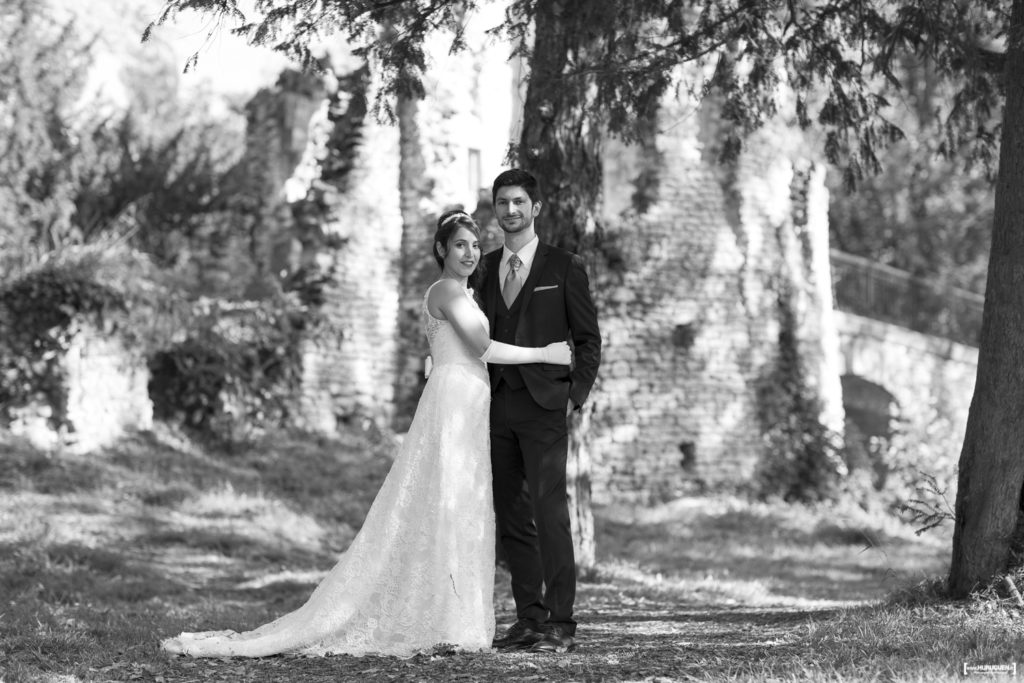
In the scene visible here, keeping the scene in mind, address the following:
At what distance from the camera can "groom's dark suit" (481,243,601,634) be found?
516cm

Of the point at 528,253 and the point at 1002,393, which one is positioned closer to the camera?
the point at 528,253

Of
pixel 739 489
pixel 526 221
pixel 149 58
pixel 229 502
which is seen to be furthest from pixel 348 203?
pixel 149 58

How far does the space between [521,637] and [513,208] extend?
189cm

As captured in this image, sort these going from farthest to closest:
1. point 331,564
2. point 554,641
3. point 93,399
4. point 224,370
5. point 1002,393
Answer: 1. point 224,370
2. point 93,399
3. point 331,564
4. point 1002,393
5. point 554,641

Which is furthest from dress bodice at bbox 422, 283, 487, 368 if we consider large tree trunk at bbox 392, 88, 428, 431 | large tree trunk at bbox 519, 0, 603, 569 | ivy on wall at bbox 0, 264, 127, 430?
large tree trunk at bbox 392, 88, 428, 431

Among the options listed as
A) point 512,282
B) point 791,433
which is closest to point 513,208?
point 512,282

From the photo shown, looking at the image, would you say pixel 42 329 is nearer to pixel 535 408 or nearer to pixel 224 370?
pixel 224 370

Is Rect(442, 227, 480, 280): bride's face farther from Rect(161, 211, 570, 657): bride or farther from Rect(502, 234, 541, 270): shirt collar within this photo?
Rect(502, 234, 541, 270): shirt collar

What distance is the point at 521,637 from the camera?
520cm

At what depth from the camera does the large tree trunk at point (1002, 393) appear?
5883 mm

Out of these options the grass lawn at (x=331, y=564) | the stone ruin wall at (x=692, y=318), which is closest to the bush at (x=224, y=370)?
the grass lawn at (x=331, y=564)

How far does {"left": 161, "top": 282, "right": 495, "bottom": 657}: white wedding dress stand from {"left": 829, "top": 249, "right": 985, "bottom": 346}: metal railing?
1396cm

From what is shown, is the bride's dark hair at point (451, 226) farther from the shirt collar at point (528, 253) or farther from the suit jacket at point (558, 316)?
the suit jacket at point (558, 316)

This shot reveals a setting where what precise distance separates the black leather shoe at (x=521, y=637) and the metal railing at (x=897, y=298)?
554 inches
